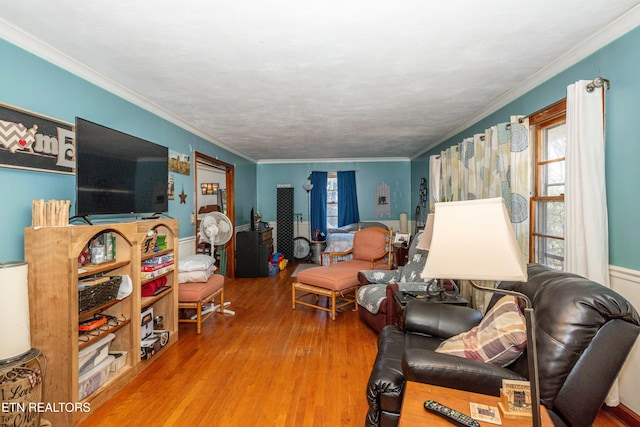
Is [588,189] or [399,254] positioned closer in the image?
[588,189]

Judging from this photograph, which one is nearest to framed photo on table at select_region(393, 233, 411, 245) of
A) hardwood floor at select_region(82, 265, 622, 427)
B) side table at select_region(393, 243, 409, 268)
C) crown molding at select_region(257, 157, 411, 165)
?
side table at select_region(393, 243, 409, 268)

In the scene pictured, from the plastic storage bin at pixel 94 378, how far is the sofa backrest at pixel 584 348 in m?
2.48

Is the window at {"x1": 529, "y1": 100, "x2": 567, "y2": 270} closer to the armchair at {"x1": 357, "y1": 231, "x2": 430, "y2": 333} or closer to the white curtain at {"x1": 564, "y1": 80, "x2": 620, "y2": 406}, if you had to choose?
the white curtain at {"x1": 564, "y1": 80, "x2": 620, "y2": 406}

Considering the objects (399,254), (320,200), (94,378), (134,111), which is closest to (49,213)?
(94,378)

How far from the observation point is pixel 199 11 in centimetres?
173

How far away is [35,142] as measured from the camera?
2037 millimetres

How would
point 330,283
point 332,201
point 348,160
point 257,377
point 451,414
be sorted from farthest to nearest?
point 332,201 → point 348,160 → point 330,283 → point 257,377 → point 451,414

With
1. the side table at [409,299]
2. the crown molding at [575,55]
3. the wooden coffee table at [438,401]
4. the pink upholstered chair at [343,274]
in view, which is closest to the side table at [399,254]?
the pink upholstered chair at [343,274]

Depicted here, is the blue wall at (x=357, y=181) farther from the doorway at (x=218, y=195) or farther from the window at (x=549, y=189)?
the window at (x=549, y=189)

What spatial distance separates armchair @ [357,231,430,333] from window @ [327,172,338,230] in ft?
12.4

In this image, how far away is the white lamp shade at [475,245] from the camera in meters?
0.96

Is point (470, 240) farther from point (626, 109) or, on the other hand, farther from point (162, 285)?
point (162, 285)

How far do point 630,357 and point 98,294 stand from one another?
334 centimetres

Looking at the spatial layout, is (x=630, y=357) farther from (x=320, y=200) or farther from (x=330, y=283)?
(x=320, y=200)
